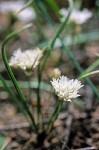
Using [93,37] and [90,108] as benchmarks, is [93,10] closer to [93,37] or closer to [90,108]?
[93,37]

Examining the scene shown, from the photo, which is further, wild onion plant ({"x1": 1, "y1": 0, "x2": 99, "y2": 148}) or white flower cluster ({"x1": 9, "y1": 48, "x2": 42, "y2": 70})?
white flower cluster ({"x1": 9, "y1": 48, "x2": 42, "y2": 70})

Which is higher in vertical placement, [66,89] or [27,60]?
[27,60]

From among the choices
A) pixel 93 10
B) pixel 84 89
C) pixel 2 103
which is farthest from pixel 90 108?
pixel 93 10

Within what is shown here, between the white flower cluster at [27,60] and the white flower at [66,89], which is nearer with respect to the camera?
the white flower at [66,89]

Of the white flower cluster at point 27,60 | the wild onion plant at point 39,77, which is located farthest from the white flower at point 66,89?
the white flower cluster at point 27,60

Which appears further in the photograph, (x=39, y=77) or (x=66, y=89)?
(x=39, y=77)

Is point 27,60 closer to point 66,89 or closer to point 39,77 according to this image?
point 39,77

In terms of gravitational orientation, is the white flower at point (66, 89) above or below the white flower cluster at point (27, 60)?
below

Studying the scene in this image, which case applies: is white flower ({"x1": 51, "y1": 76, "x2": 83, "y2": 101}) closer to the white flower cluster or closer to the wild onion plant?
→ the wild onion plant

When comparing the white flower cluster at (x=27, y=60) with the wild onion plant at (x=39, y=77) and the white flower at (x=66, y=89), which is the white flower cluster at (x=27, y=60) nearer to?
the wild onion plant at (x=39, y=77)

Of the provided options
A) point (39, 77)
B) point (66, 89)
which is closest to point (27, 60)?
point (39, 77)

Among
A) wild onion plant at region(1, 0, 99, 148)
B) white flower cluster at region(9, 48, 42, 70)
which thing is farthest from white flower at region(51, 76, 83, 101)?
white flower cluster at region(9, 48, 42, 70)
